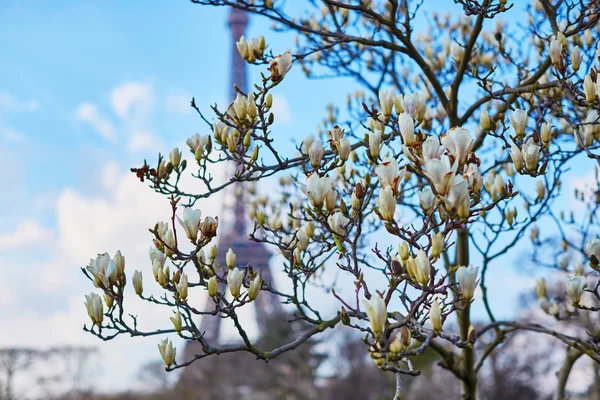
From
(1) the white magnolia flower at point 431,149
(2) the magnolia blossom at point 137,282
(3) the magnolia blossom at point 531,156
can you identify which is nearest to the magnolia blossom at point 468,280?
(1) the white magnolia flower at point 431,149

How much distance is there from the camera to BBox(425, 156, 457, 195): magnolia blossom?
5.40 ft

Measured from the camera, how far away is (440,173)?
65.2 inches

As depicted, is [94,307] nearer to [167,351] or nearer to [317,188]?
[167,351]

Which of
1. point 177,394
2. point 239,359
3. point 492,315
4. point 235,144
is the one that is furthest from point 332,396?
point 235,144

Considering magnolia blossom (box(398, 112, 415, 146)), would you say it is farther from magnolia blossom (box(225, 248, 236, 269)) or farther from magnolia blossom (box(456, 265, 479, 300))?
magnolia blossom (box(225, 248, 236, 269))

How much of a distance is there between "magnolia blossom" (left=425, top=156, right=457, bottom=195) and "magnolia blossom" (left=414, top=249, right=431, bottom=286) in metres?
0.18

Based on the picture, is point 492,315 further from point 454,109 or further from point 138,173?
point 138,173

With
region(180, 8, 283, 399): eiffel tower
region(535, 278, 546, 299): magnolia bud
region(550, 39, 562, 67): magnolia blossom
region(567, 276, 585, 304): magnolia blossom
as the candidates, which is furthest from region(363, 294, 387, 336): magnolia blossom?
region(180, 8, 283, 399): eiffel tower

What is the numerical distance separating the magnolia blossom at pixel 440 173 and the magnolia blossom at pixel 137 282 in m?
1.12

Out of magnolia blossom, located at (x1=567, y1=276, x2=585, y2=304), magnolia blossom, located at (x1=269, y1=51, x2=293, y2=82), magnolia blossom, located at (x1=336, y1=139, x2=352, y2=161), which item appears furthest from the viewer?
magnolia blossom, located at (x1=567, y1=276, x2=585, y2=304)

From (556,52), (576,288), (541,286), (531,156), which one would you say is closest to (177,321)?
(531,156)

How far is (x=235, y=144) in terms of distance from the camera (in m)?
2.60

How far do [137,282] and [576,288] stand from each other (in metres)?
1.77

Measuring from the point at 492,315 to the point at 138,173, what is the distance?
2.39 meters
